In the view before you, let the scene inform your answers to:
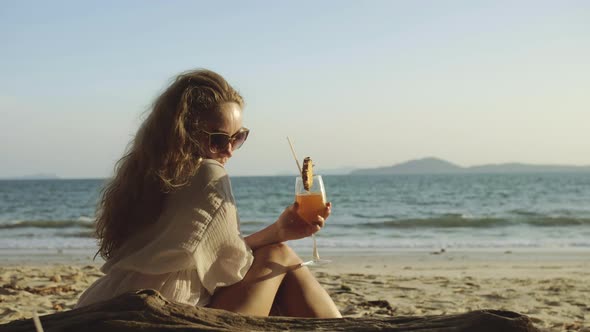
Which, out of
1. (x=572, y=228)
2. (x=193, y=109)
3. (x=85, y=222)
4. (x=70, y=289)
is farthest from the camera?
(x=85, y=222)

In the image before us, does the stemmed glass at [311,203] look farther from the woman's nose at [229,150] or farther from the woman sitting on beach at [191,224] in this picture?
the woman's nose at [229,150]

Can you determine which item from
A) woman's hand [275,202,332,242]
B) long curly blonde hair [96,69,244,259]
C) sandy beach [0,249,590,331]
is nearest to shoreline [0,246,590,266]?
sandy beach [0,249,590,331]

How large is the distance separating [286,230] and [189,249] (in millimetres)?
619

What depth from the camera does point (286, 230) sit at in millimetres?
2740

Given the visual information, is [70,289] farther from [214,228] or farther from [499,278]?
[499,278]

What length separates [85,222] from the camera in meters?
18.2

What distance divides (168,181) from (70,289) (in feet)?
13.2

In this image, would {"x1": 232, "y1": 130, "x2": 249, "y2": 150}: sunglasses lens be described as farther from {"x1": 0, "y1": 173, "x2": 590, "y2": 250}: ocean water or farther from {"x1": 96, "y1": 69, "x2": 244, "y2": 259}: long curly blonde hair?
{"x1": 0, "y1": 173, "x2": 590, "y2": 250}: ocean water

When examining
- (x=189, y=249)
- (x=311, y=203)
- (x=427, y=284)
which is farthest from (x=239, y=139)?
(x=427, y=284)

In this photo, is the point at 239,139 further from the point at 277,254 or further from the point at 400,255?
the point at 400,255

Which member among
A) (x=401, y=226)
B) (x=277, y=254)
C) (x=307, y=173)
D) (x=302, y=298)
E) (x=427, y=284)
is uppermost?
(x=307, y=173)

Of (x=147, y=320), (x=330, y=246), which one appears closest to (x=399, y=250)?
(x=330, y=246)

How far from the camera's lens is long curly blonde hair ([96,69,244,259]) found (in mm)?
2318

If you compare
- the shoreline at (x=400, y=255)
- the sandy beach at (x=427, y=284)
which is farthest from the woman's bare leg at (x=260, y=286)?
the shoreline at (x=400, y=255)
